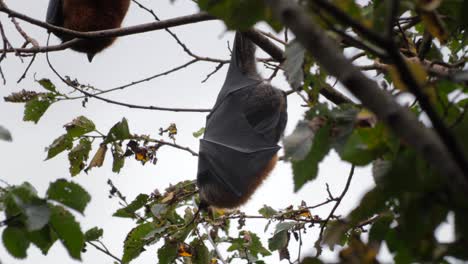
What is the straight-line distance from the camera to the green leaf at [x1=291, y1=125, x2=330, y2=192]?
1805 millimetres

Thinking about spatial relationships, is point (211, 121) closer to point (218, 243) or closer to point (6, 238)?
point (218, 243)

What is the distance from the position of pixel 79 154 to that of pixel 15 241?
3.10m

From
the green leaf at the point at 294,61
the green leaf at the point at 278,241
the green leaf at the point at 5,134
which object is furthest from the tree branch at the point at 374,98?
the green leaf at the point at 278,241

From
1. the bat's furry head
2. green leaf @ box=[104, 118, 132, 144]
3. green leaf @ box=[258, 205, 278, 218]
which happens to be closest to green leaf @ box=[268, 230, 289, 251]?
green leaf @ box=[258, 205, 278, 218]

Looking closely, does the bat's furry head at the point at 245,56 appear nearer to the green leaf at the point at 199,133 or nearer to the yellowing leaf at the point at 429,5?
the green leaf at the point at 199,133

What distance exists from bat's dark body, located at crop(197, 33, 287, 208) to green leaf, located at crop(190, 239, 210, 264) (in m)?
0.55

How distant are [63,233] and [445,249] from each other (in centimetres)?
110

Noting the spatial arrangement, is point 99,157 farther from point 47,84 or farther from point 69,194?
point 69,194

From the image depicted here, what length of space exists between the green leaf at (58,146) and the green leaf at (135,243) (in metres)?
0.81

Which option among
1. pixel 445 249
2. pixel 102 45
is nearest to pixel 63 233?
pixel 445 249

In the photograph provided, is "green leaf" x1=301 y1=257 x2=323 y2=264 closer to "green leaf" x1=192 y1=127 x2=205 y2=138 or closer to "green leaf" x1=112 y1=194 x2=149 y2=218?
"green leaf" x1=112 y1=194 x2=149 y2=218

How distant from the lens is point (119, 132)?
16.1 ft

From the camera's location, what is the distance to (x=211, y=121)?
597 centimetres

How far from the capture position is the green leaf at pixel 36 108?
488 centimetres
